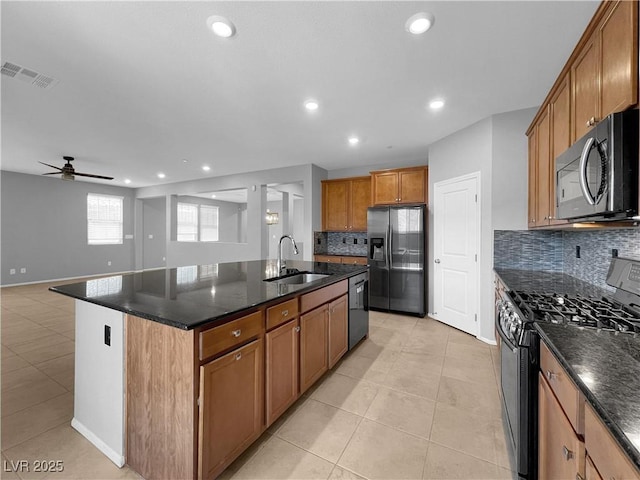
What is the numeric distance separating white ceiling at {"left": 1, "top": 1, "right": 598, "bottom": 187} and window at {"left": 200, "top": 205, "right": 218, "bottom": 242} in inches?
239

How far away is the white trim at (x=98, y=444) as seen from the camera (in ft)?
4.99

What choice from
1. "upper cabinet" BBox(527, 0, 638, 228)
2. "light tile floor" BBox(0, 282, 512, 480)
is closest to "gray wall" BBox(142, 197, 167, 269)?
"light tile floor" BBox(0, 282, 512, 480)

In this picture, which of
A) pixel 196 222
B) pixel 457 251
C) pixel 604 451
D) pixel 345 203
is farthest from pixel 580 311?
pixel 196 222

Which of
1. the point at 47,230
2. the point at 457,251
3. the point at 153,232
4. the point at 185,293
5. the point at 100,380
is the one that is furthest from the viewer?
the point at 153,232

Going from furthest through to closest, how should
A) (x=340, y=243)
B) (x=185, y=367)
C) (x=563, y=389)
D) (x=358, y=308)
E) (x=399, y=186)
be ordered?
1. (x=340, y=243)
2. (x=399, y=186)
3. (x=358, y=308)
4. (x=185, y=367)
5. (x=563, y=389)

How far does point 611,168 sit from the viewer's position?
1142mm

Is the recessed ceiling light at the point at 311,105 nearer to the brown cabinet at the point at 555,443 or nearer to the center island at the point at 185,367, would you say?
the center island at the point at 185,367

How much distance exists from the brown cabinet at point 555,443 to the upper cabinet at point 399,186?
11.8 ft

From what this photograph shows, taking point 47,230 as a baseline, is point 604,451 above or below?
below

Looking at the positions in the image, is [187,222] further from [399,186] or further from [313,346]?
[313,346]

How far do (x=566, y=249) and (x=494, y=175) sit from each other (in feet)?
3.46

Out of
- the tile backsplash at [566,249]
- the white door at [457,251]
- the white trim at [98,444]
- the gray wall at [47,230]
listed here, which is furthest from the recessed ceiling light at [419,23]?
the gray wall at [47,230]

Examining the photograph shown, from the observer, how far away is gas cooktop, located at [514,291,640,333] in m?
1.24

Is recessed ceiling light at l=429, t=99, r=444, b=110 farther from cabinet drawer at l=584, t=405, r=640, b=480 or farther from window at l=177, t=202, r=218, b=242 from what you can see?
window at l=177, t=202, r=218, b=242
